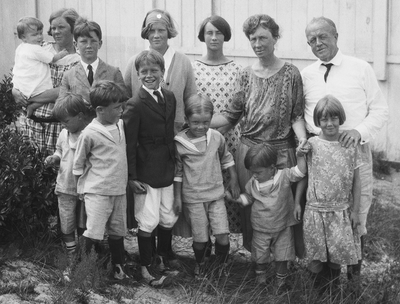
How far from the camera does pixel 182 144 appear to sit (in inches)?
196

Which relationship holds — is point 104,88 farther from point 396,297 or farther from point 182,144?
point 396,297

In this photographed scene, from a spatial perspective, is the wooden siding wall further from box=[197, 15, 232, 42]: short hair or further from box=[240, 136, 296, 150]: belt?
box=[240, 136, 296, 150]: belt

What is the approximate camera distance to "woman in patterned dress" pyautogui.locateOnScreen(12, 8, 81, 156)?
5.57 m

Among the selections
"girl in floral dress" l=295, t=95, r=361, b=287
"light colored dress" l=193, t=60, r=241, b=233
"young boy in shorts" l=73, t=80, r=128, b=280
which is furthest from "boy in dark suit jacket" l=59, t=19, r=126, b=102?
"girl in floral dress" l=295, t=95, r=361, b=287

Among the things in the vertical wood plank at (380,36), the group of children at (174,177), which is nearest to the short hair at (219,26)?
the group of children at (174,177)

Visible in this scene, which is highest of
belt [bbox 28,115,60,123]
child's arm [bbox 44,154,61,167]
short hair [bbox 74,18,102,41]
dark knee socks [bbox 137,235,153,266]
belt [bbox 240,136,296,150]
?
short hair [bbox 74,18,102,41]

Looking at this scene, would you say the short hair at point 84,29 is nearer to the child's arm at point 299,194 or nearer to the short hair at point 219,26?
the short hair at point 219,26

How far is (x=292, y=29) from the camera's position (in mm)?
8984

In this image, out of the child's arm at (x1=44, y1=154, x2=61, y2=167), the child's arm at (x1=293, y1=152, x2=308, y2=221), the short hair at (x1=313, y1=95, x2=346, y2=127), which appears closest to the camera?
the short hair at (x1=313, y1=95, x2=346, y2=127)

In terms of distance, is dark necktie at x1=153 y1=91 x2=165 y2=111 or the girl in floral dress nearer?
the girl in floral dress

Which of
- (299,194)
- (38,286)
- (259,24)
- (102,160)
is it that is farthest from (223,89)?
(38,286)

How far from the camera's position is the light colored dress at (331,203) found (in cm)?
463

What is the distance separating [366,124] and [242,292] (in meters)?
1.42

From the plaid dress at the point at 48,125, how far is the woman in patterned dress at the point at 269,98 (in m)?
1.45
